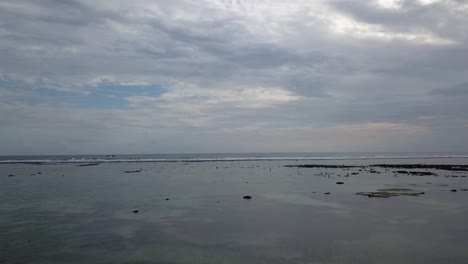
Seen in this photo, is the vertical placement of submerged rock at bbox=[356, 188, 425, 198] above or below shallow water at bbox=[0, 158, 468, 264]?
above

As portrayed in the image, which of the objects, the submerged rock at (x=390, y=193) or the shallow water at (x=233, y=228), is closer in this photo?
the shallow water at (x=233, y=228)

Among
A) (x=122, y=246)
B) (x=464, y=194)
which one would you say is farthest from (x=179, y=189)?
(x=464, y=194)

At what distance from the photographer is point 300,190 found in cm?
3127

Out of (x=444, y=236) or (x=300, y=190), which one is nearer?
(x=444, y=236)

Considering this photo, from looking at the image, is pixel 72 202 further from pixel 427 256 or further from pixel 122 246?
pixel 427 256

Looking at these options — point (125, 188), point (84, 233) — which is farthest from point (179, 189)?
point (84, 233)

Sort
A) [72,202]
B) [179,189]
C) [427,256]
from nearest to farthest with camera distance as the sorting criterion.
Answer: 1. [427,256]
2. [72,202]
3. [179,189]

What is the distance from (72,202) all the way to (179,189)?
9.89 meters

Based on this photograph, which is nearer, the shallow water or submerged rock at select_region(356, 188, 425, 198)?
the shallow water

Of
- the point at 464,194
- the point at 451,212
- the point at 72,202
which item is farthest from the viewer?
the point at 464,194

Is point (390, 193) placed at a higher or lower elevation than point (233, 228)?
higher

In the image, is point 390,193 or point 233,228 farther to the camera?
point 390,193

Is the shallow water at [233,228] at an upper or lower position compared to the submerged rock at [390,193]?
lower

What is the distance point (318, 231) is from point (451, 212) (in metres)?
8.76
